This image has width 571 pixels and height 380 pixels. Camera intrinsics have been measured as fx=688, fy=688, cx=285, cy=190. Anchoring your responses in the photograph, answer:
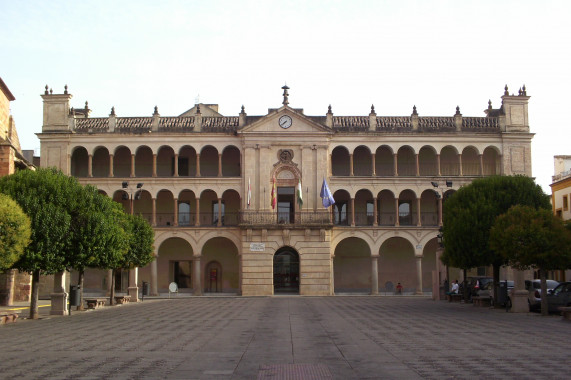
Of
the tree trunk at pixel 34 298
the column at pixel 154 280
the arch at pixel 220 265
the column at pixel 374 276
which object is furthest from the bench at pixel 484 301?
the column at pixel 154 280

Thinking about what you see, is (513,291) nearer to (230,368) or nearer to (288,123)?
(230,368)

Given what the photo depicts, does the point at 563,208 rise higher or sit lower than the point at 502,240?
higher

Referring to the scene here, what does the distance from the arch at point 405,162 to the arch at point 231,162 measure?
12.8m

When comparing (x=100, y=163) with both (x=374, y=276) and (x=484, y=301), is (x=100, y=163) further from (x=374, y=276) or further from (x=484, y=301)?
(x=484, y=301)

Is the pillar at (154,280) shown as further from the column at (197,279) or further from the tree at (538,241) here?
the tree at (538,241)

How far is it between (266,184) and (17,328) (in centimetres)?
3121

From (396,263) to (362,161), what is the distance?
28.2 ft

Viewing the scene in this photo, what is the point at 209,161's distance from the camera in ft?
182

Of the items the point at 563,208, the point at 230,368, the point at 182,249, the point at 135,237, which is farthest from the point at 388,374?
the point at 563,208

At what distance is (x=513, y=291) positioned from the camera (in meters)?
30.2

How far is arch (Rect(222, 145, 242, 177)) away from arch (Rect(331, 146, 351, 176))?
7535mm

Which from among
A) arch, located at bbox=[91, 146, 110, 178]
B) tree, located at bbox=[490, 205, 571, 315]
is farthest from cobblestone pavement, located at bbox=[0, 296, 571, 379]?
arch, located at bbox=[91, 146, 110, 178]

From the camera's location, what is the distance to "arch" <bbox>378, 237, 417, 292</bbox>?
5472 centimetres

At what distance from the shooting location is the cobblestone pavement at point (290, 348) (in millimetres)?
12609
